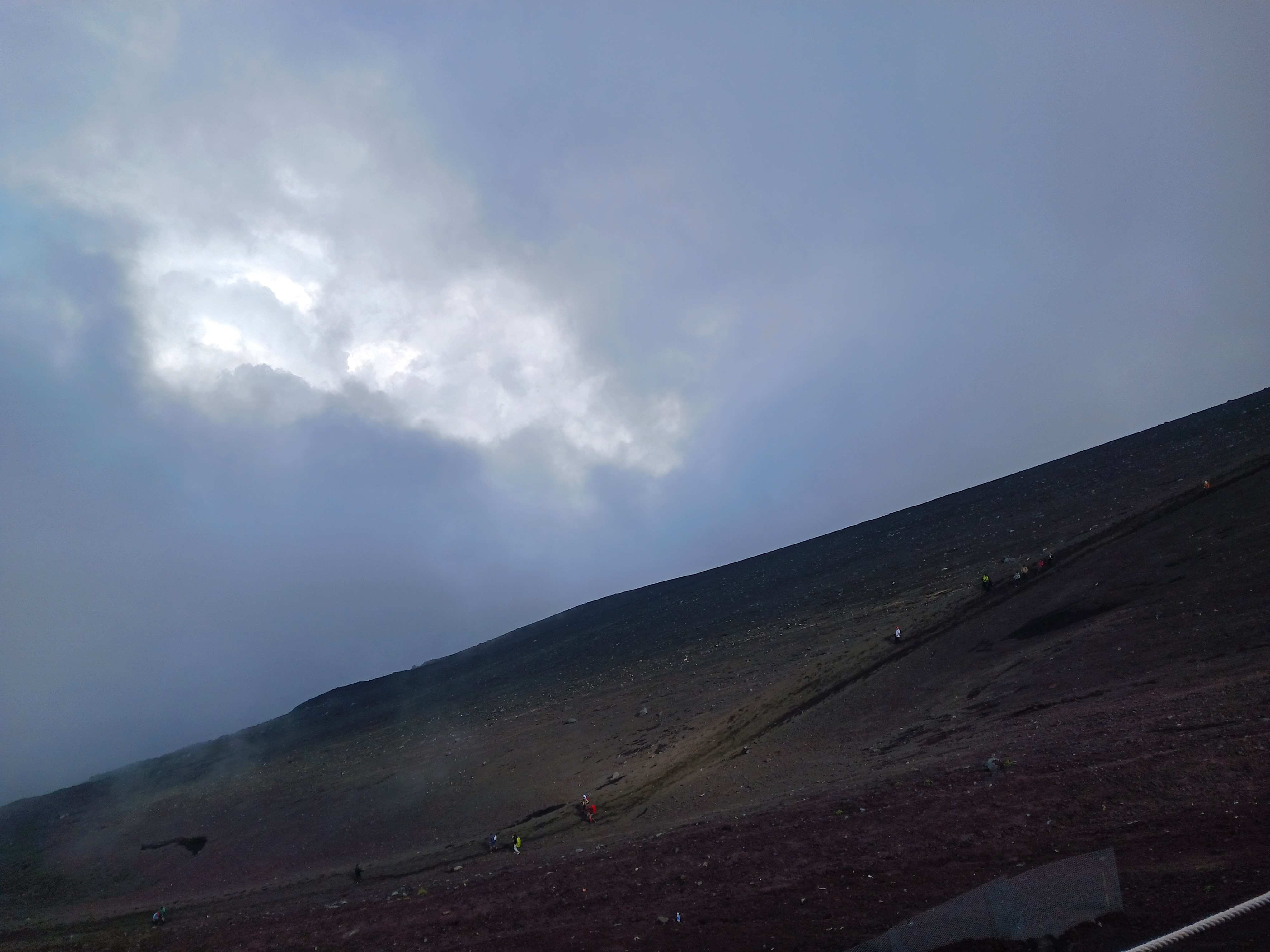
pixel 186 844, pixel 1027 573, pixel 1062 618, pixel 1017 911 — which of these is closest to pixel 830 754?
pixel 1062 618

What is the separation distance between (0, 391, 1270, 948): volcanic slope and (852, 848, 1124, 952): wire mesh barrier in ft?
1.32

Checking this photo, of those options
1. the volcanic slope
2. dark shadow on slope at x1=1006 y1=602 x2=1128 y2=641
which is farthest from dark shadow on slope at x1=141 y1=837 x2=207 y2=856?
dark shadow on slope at x1=1006 y1=602 x2=1128 y2=641

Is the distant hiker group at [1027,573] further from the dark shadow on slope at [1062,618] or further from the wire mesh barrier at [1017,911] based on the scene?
the wire mesh barrier at [1017,911]

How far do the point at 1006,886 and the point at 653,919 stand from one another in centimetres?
545

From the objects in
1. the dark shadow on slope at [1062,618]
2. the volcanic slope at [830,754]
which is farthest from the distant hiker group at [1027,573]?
the dark shadow on slope at [1062,618]

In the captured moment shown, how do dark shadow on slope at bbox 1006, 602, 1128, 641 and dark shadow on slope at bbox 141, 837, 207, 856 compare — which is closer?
dark shadow on slope at bbox 1006, 602, 1128, 641

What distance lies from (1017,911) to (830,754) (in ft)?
46.9

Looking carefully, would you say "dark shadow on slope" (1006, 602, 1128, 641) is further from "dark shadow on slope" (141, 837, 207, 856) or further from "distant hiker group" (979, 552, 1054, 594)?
"dark shadow on slope" (141, 837, 207, 856)

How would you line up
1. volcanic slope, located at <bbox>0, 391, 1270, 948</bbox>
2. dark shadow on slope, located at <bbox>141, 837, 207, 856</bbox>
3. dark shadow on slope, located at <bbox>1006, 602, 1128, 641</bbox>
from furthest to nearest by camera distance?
dark shadow on slope, located at <bbox>141, 837, 207, 856</bbox>, dark shadow on slope, located at <bbox>1006, 602, 1128, 641</bbox>, volcanic slope, located at <bbox>0, 391, 1270, 948</bbox>

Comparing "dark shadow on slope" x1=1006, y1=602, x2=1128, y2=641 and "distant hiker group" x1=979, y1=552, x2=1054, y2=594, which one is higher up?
"distant hiker group" x1=979, y1=552, x2=1054, y2=594

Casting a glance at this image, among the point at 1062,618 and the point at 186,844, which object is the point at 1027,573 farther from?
the point at 186,844

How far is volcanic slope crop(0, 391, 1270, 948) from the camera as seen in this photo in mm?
11602

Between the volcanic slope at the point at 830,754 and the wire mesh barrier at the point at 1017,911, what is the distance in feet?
1.32

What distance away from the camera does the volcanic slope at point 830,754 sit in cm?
1160
